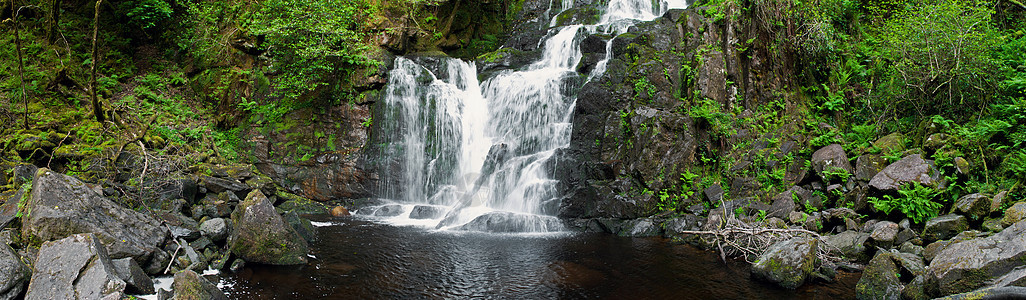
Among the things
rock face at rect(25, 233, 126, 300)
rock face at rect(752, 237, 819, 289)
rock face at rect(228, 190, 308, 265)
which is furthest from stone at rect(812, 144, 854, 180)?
rock face at rect(25, 233, 126, 300)

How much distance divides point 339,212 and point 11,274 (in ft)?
28.6

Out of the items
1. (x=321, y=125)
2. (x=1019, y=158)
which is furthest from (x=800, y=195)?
(x=321, y=125)

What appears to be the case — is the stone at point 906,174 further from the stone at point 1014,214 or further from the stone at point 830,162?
the stone at point 1014,214

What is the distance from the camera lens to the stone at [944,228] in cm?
752

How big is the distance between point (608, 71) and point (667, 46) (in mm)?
2137

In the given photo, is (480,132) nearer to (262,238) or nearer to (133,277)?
(262,238)

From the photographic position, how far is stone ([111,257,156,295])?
5395 mm

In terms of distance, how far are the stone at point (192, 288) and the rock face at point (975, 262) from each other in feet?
28.7

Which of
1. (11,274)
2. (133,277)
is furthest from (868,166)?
(11,274)

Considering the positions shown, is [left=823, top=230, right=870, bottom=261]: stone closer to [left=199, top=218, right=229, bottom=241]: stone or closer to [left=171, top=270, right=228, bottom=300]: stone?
[left=171, top=270, right=228, bottom=300]: stone

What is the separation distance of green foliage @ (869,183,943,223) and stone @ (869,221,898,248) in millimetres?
422

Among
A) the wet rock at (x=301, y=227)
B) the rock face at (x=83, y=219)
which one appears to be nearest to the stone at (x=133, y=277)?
the rock face at (x=83, y=219)

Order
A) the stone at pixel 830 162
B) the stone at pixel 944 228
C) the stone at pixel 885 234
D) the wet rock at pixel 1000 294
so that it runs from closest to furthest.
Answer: the wet rock at pixel 1000 294 < the stone at pixel 944 228 < the stone at pixel 885 234 < the stone at pixel 830 162

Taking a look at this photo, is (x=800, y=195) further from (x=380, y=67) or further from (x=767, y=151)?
(x=380, y=67)
